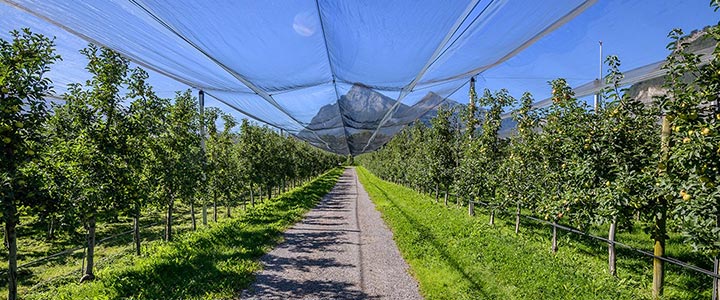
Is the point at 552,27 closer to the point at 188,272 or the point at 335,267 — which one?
the point at 335,267

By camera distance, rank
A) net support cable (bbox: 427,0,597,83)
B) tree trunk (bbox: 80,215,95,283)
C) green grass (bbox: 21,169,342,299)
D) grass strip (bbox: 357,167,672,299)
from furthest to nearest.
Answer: tree trunk (bbox: 80,215,95,283) < green grass (bbox: 21,169,342,299) < grass strip (bbox: 357,167,672,299) < net support cable (bbox: 427,0,597,83)

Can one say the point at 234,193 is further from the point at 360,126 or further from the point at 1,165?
the point at 1,165

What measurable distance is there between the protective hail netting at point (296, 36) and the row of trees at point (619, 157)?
5.02ft

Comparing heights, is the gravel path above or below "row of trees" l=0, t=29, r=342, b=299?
below

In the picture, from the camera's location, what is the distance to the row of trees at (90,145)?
15.2 ft

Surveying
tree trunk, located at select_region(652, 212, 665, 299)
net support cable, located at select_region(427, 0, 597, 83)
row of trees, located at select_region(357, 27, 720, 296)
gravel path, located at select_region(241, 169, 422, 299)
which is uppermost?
net support cable, located at select_region(427, 0, 597, 83)

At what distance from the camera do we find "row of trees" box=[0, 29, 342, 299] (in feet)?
15.2

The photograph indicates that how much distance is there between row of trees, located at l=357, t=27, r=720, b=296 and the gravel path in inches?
129

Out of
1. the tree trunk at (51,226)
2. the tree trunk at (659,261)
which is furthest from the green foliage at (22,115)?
the tree trunk at (659,261)

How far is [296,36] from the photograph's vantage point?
208 inches

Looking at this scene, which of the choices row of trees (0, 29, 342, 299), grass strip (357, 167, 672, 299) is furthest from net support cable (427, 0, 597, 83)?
row of trees (0, 29, 342, 299)

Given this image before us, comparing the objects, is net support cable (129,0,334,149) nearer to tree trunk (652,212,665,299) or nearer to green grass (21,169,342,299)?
green grass (21,169,342,299)

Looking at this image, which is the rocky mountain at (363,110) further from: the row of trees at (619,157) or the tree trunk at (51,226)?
the tree trunk at (51,226)

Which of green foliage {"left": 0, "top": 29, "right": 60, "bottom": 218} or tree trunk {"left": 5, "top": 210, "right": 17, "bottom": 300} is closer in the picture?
green foliage {"left": 0, "top": 29, "right": 60, "bottom": 218}
